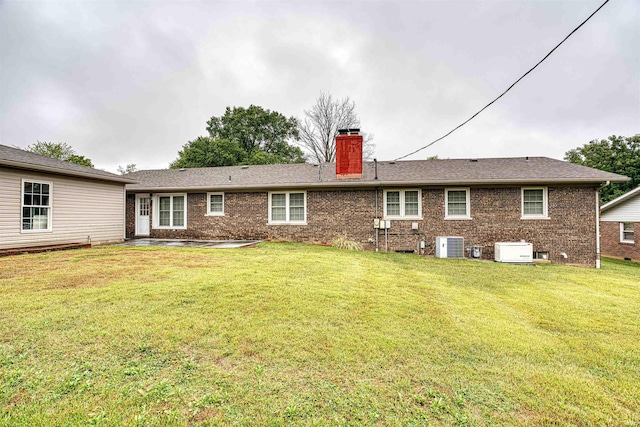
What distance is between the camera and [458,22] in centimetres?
1159

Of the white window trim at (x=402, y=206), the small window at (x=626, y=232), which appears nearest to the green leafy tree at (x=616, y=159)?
the small window at (x=626, y=232)

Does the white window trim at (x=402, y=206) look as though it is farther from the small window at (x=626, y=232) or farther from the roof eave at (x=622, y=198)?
the small window at (x=626, y=232)

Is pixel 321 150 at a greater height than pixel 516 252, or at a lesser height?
greater

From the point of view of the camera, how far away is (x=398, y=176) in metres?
11.8

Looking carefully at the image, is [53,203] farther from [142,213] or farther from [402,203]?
[402,203]

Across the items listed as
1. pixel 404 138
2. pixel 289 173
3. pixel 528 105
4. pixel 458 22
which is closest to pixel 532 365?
pixel 289 173

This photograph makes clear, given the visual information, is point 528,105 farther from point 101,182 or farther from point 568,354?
point 101,182

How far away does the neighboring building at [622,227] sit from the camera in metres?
15.1

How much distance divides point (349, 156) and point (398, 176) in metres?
2.34

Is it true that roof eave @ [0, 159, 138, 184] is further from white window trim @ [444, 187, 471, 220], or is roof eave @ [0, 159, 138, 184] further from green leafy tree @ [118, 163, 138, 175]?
green leafy tree @ [118, 163, 138, 175]

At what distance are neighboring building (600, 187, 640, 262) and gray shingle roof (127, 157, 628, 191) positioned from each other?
691 centimetres

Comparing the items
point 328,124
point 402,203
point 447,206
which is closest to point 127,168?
point 328,124

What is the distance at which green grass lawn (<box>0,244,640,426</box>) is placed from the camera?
79.4 inches

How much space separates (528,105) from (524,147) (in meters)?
8.20
